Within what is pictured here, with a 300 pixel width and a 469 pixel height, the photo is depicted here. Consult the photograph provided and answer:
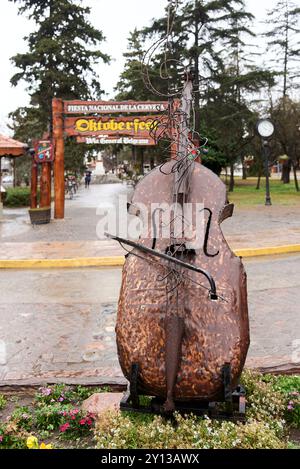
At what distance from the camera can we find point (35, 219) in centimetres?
1568

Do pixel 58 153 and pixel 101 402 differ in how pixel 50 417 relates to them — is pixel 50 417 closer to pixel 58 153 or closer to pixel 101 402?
pixel 101 402

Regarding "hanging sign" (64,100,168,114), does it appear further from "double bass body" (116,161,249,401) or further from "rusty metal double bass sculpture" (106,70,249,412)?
"double bass body" (116,161,249,401)

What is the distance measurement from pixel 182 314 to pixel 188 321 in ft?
0.17

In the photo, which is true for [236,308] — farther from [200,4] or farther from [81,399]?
[200,4]

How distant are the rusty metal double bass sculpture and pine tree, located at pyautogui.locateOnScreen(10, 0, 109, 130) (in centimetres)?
2795

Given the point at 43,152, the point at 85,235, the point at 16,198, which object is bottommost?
the point at 85,235

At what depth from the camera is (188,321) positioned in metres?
2.76

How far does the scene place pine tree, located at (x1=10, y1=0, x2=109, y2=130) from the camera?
29172 mm

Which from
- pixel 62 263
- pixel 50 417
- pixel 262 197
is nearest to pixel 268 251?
pixel 62 263

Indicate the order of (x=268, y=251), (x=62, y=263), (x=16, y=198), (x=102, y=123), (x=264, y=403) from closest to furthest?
(x=264, y=403) < (x=62, y=263) < (x=268, y=251) < (x=102, y=123) < (x=16, y=198)

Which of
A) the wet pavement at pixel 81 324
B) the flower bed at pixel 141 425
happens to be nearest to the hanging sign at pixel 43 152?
the wet pavement at pixel 81 324

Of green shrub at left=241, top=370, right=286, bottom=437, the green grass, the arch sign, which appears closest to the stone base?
green shrub at left=241, top=370, right=286, bottom=437

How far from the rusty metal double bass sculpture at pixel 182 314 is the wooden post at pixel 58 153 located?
13.5 meters

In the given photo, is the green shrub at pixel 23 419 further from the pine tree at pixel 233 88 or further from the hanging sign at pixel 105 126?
the pine tree at pixel 233 88
